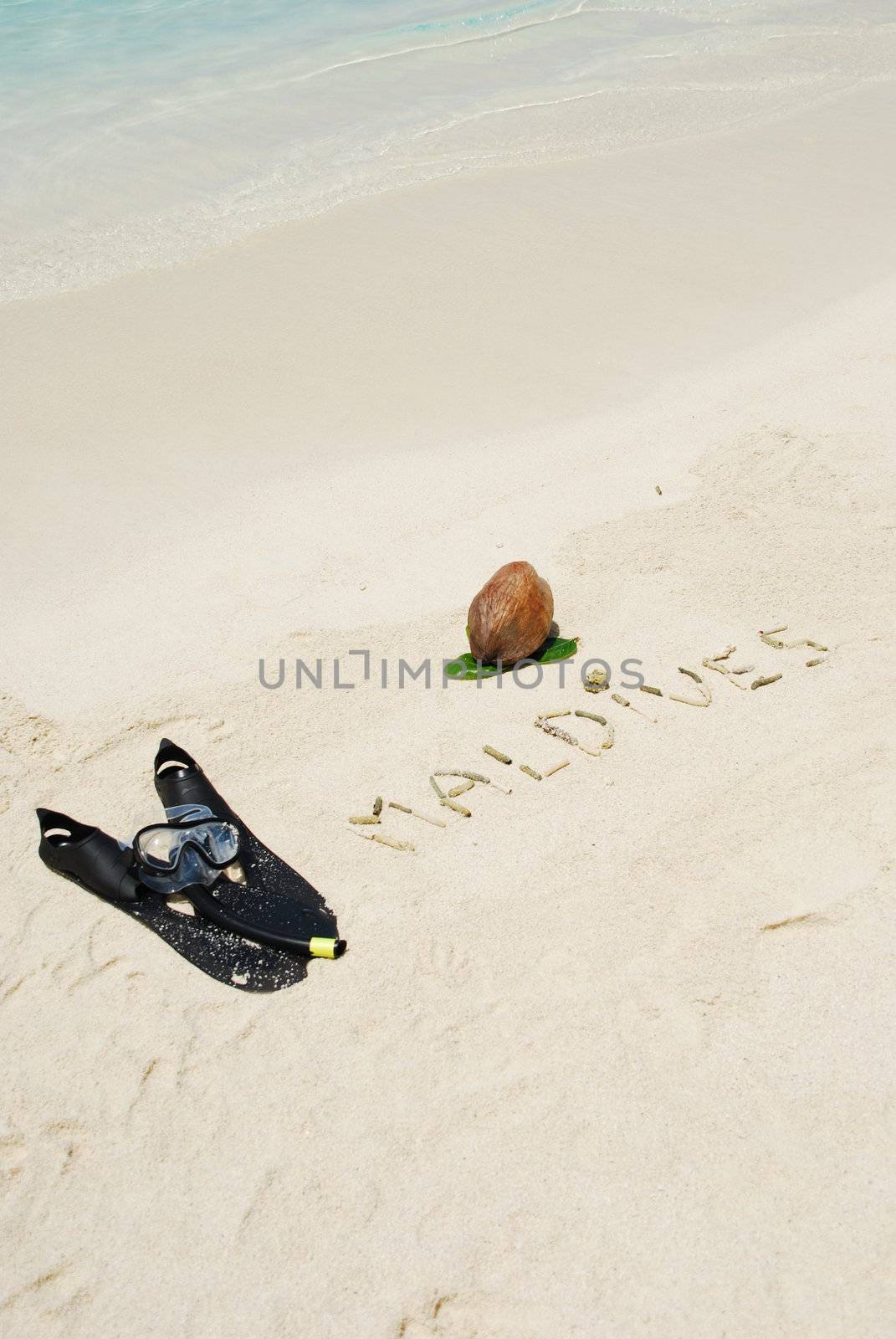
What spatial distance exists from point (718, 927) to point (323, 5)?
49.4ft

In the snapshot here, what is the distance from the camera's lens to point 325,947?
295cm

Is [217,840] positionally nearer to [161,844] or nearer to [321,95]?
[161,844]

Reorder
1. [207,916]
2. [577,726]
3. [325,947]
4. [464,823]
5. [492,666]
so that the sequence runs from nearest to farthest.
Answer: [325,947]
[207,916]
[464,823]
[577,726]
[492,666]

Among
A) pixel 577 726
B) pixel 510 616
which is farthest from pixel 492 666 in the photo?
pixel 577 726

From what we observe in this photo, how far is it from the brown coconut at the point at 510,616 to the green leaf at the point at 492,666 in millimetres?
35

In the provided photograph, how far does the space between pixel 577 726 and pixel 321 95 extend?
957 centimetres

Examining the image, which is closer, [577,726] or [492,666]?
[577,726]

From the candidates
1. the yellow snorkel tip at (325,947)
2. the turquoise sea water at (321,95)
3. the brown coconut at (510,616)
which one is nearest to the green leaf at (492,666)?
the brown coconut at (510,616)

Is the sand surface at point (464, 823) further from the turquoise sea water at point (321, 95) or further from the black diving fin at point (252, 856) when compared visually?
the turquoise sea water at point (321, 95)

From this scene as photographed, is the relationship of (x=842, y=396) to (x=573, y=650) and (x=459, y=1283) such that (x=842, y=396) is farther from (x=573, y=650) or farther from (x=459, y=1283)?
(x=459, y=1283)

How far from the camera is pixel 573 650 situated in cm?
405

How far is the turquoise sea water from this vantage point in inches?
342

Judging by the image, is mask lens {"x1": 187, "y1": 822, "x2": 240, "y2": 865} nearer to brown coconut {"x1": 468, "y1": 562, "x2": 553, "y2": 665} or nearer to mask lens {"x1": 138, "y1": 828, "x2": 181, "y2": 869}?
mask lens {"x1": 138, "y1": 828, "x2": 181, "y2": 869}

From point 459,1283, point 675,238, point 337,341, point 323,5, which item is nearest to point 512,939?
point 459,1283
